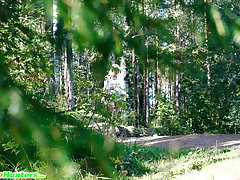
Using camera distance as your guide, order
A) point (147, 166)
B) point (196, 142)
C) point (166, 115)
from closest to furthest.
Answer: point (147, 166)
point (196, 142)
point (166, 115)

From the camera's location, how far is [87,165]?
3385 millimetres

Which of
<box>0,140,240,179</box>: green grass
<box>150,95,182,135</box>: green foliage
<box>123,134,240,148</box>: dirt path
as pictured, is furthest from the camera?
<box>150,95,182,135</box>: green foliage

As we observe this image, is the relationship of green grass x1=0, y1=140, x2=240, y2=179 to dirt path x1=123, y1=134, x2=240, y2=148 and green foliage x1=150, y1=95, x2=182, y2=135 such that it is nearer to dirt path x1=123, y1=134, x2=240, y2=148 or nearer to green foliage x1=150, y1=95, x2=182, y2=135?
dirt path x1=123, y1=134, x2=240, y2=148

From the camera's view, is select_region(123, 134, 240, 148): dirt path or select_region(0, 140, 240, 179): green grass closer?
select_region(0, 140, 240, 179): green grass

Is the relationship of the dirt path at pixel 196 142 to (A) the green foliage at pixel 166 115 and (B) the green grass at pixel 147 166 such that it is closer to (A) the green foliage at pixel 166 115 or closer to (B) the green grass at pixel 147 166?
(B) the green grass at pixel 147 166

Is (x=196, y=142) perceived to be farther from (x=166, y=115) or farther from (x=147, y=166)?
(x=166, y=115)

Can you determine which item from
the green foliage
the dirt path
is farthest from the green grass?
the green foliage

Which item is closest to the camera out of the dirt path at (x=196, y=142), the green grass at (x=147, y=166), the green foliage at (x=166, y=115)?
the green grass at (x=147, y=166)

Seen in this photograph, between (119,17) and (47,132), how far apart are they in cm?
78

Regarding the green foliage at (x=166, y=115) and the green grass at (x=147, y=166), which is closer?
the green grass at (x=147, y=166)

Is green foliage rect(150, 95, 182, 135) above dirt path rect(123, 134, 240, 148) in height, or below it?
above

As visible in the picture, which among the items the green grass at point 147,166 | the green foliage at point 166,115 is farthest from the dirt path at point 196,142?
the green foliage at point 166,115

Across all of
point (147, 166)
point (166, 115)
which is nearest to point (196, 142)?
point (147, 166)

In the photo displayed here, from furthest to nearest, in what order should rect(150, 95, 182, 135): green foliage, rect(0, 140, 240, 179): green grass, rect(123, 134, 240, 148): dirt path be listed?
1. rect(150, 95, 182, 135): green foliage
2. rect(123, 134, 240, 148): dirt path
3. rect(0, 140, 240, 179): green grass
